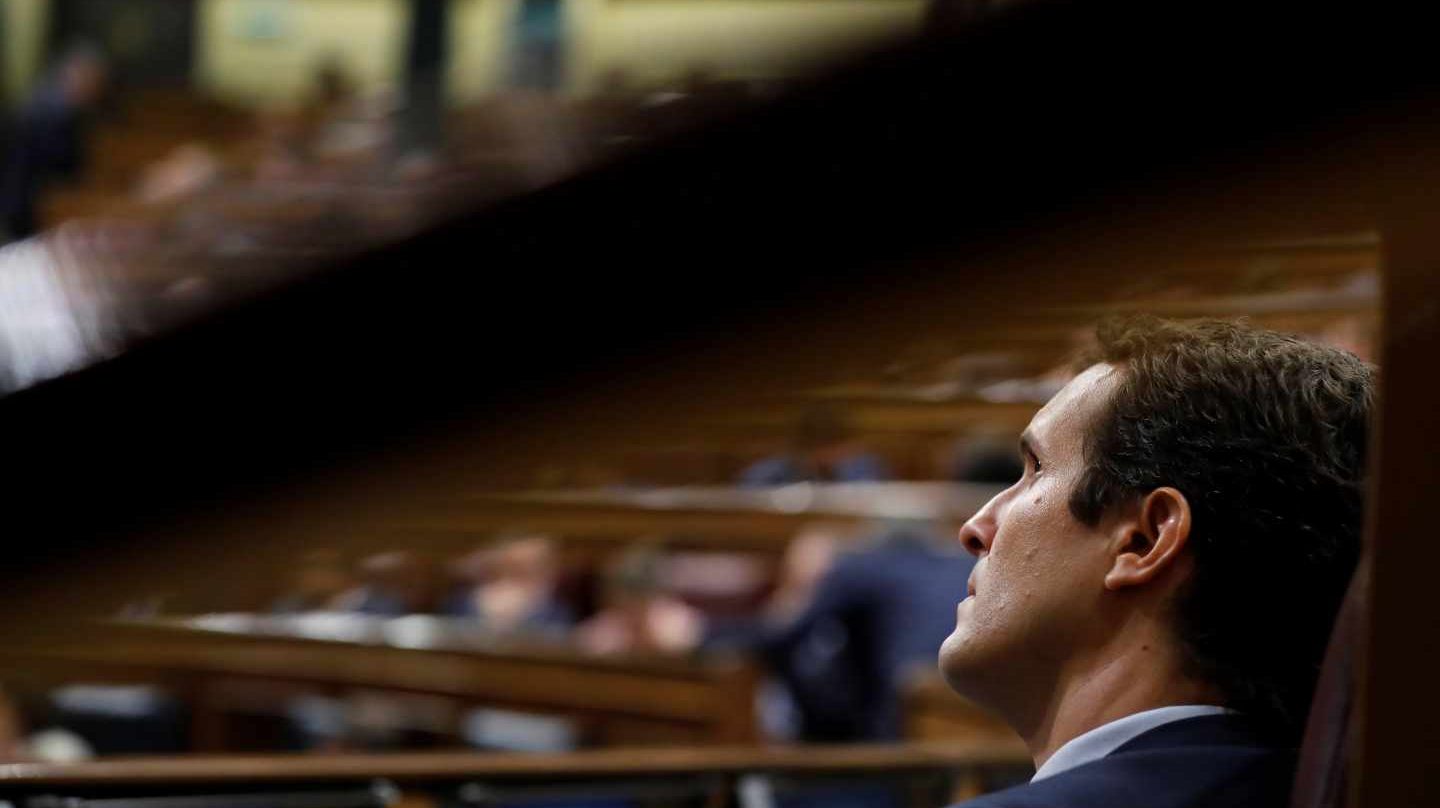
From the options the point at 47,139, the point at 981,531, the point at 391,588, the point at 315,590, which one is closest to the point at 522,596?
the point at 391,588

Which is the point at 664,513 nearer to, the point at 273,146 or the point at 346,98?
the point at 273,146

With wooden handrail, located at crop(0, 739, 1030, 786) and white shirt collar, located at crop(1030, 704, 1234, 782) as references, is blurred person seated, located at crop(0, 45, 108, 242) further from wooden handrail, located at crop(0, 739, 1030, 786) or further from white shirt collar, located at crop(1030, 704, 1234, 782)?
white shirt collar, located at crop(1030, 704, 1234, 782)

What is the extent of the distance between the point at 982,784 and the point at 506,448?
5.52 ft

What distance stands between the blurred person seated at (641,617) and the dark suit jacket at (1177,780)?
2.53 meters

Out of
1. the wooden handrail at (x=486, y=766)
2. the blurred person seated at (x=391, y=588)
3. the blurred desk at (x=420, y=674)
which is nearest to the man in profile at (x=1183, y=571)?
the wooden handrail at (x=486, y=766)

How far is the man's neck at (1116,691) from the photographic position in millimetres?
983

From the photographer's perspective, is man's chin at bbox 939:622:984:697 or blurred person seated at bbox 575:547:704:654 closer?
man's chin at bbox 939:622:984:697

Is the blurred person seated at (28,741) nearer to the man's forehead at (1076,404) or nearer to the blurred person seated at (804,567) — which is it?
the blurred person seated at (804,567)

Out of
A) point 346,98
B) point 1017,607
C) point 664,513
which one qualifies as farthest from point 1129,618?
point 346,98

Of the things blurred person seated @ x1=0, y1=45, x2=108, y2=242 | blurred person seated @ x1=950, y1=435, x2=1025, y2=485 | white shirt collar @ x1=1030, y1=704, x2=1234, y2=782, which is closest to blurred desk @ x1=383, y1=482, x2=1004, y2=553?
blurred person seated @ x1=950, y1=435, x2=1025, y2=485

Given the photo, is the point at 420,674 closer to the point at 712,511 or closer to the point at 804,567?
the point at 804,567

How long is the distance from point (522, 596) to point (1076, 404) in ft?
9.68

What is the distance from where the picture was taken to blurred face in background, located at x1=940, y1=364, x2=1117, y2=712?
40.0 inches

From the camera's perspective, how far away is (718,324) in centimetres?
32
